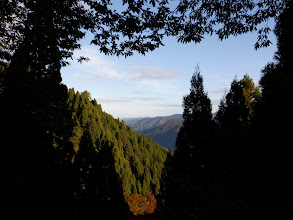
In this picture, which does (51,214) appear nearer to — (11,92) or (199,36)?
(11,92)

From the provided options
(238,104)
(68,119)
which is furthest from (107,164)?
(238,104)

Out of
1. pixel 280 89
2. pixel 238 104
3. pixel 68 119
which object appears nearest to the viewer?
pixel 280 89

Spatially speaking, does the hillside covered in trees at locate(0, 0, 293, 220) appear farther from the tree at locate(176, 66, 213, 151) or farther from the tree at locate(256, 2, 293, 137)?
the tree at locate(176, 66, 213, 151)

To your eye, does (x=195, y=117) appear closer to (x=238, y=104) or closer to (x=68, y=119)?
(x=238, y=104)

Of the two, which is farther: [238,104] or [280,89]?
[238,104]

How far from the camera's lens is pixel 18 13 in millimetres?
5059

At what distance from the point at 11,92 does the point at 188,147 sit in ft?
45.2

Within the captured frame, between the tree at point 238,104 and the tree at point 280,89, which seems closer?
the tree at point 280,89

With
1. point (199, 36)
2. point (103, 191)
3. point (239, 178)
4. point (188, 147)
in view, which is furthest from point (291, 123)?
point (103, 191)

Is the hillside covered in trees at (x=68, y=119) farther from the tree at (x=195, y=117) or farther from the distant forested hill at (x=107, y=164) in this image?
the tree at (x=195, y=117)

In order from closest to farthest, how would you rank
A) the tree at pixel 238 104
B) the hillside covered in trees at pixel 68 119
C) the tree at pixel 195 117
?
the hillside covered in trees at pixel 68 119 < the tree at pixel 195 117 < the tree at pixel 238 104

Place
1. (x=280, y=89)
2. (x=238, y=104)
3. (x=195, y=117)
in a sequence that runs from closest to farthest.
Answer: (x=280, y=89) < (x=195, y=117) < (x=238, y=104)

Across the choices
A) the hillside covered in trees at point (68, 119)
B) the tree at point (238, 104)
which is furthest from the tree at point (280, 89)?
the tree at point (238, 104)

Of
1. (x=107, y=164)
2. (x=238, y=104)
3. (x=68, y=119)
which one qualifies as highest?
(x=238, y=104)
